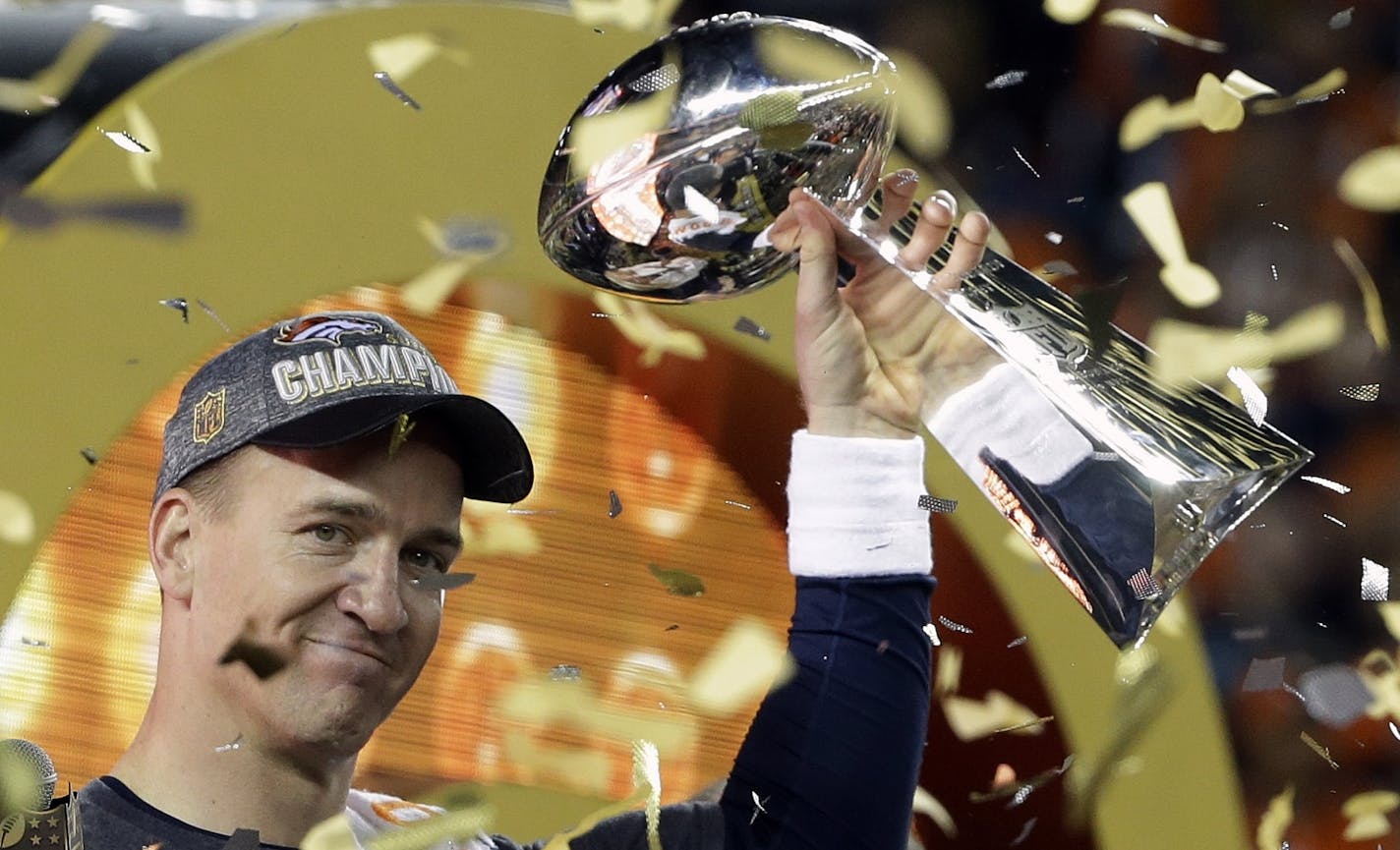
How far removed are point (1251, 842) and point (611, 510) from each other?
2.76ft

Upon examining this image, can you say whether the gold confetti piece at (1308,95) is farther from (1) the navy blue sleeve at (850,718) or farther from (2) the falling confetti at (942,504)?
(1) the navy blue sleeve at (850,718)

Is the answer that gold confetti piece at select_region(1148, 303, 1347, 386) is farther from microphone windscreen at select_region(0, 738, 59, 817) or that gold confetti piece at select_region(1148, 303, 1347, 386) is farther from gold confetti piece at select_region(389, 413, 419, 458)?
microphone windscreen at select_region(0, 738, 59, 817)

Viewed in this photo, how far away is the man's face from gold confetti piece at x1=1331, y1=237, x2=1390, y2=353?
126 cm

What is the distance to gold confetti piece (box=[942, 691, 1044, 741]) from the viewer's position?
193 centimetres

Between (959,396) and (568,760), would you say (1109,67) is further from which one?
(568,760)

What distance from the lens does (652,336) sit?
76.0 inches

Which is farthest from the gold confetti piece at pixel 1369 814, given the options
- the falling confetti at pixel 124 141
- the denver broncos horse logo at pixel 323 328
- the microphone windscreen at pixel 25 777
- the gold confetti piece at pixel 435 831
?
the falling confetti at pixel 124 141

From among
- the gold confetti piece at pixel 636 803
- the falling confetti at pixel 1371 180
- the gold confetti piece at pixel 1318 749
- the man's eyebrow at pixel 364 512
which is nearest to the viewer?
the man's eyebrow at pixel 364 512

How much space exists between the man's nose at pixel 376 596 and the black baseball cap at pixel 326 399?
0.40 ft

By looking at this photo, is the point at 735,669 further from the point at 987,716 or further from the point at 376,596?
the point at 376,596

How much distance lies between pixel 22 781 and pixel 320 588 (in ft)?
1.12

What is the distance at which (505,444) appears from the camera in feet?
5.49

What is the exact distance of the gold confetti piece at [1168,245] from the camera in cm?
207

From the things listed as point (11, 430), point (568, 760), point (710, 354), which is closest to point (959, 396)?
point (710, 354)
